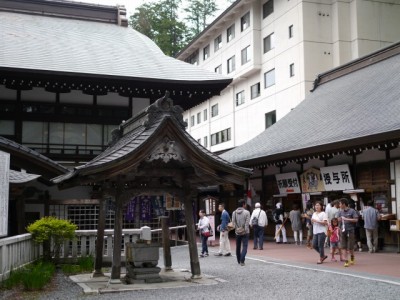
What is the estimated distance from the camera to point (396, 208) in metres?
15.6

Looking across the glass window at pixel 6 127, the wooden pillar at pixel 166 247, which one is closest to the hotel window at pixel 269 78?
the glass window at pixel 6 127

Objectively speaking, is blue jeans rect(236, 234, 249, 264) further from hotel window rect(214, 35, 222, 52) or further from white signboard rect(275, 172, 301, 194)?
hotel window rect(214, 35, 222, 52)

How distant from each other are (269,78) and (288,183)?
50.6 feet

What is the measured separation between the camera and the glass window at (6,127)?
1775 cm

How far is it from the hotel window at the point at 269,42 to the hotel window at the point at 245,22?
7.21 ft

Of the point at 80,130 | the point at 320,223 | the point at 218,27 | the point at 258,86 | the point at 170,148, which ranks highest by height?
the point at 218,27

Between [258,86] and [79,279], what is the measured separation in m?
27.8

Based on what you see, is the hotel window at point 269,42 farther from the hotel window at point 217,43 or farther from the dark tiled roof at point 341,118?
the dark tiled roof at point 341,118

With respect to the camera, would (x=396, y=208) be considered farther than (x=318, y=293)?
Yes

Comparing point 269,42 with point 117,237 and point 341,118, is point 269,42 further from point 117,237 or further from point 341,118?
point 117,237

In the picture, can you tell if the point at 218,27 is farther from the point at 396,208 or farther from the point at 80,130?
the point at 396,208

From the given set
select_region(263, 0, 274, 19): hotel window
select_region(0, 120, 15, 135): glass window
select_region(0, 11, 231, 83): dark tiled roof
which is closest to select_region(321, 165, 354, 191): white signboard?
select_region(0, 11, 231, 83): dark tiled roof

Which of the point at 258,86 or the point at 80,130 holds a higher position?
the point at 258,86

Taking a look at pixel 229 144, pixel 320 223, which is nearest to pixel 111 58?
pixel 320 223
